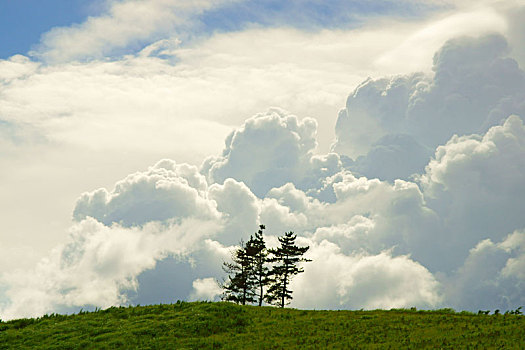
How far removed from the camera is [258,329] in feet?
117

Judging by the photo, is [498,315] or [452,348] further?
[498,315]

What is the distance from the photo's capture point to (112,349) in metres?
32.8

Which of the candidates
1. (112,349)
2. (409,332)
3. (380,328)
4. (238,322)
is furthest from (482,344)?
(112,349)

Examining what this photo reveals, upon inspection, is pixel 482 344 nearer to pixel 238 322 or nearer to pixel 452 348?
pixel 452 348

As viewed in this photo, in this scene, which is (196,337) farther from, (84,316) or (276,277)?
(276,277)

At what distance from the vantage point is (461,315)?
36.5 metres

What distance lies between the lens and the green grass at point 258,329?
2852 centimetres

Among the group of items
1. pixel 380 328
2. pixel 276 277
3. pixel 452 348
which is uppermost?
pixel 276 277

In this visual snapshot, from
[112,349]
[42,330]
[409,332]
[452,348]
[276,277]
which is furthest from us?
[276,277]

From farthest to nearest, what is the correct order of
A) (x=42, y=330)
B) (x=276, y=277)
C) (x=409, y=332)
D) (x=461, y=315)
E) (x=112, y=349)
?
(x=276, y=277), (x=42, y=330), (x=461, y=315), (x=112, y=349), (x=409, y=332)

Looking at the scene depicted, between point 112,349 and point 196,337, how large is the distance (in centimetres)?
575

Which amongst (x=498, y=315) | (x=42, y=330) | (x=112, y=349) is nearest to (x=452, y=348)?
(x=498, y=315)

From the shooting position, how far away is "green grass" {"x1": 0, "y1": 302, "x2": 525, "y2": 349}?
2852 centimetres

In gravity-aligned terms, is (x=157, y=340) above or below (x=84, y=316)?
below
